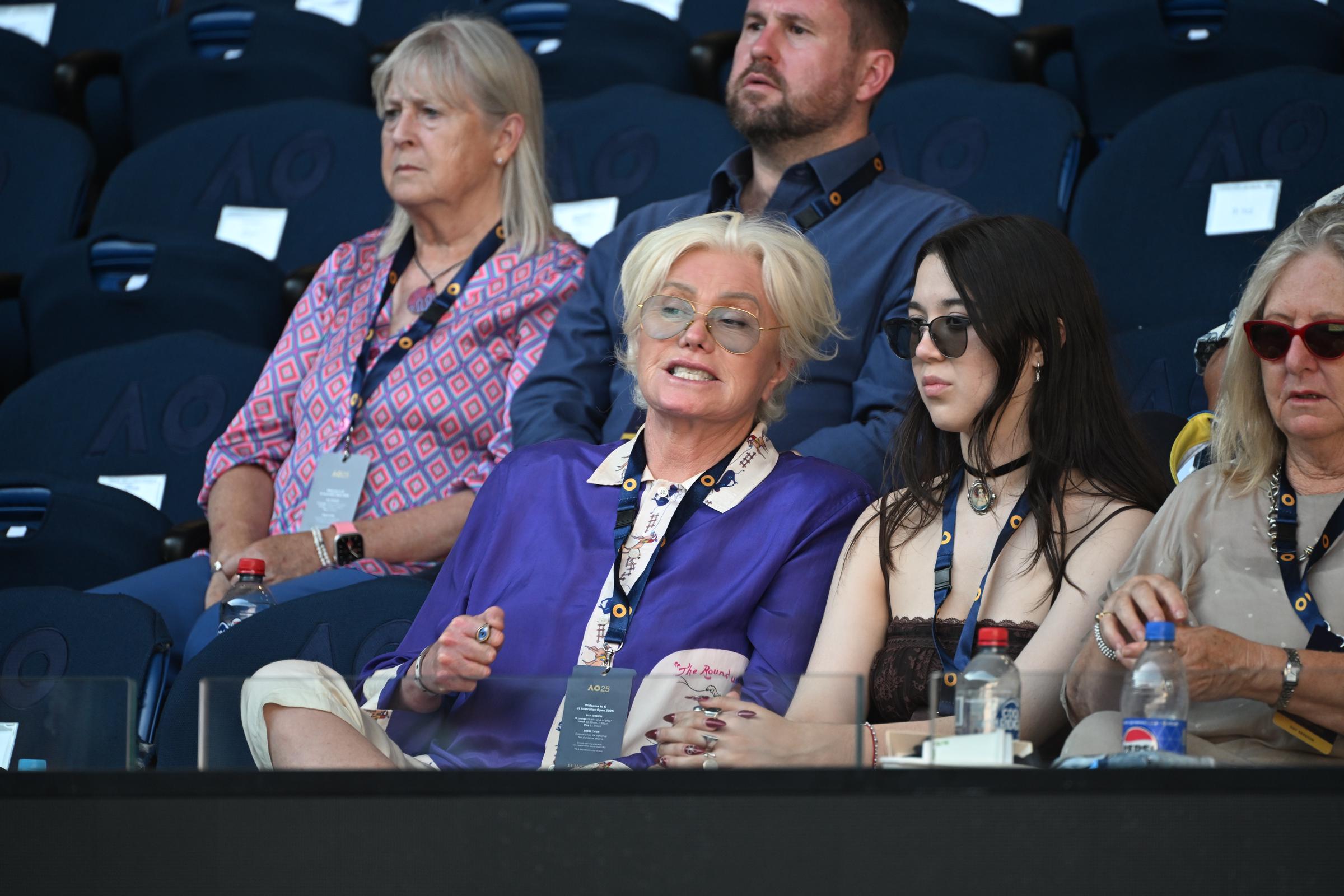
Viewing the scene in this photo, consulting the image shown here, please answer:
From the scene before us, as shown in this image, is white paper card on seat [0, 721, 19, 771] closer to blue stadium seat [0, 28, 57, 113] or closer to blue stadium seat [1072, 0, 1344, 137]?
blue stadium seat [1072, 0, 1344, 137]

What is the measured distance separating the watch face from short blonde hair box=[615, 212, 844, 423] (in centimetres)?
67

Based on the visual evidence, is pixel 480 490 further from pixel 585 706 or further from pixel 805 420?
pixel 585 706

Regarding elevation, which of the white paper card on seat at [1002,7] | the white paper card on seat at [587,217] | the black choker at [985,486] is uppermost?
the white paper card on seat at [1002,7]

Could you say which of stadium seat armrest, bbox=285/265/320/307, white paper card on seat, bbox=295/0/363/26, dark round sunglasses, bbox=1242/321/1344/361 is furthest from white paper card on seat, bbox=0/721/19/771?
white paper card on seat, bbox=295/0/363/26

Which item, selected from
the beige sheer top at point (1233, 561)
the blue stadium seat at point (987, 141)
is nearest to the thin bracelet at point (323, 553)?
the beige sheer top at point (1233, 561)

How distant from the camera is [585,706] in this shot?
130 centimetres

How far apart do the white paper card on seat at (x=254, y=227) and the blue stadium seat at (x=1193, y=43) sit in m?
2.06

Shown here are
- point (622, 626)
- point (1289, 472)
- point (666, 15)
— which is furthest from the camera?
point (666, 15)

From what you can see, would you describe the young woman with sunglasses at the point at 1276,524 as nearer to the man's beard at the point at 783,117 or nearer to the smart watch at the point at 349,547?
the man's beard at the point at 783,117

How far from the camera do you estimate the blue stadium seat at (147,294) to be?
3564 millimetres

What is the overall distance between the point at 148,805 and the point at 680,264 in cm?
134

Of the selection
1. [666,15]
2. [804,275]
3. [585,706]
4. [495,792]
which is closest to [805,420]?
[804,275]

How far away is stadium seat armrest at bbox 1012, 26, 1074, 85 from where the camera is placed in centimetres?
382

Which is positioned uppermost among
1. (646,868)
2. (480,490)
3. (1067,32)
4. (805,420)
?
(1067,32)
